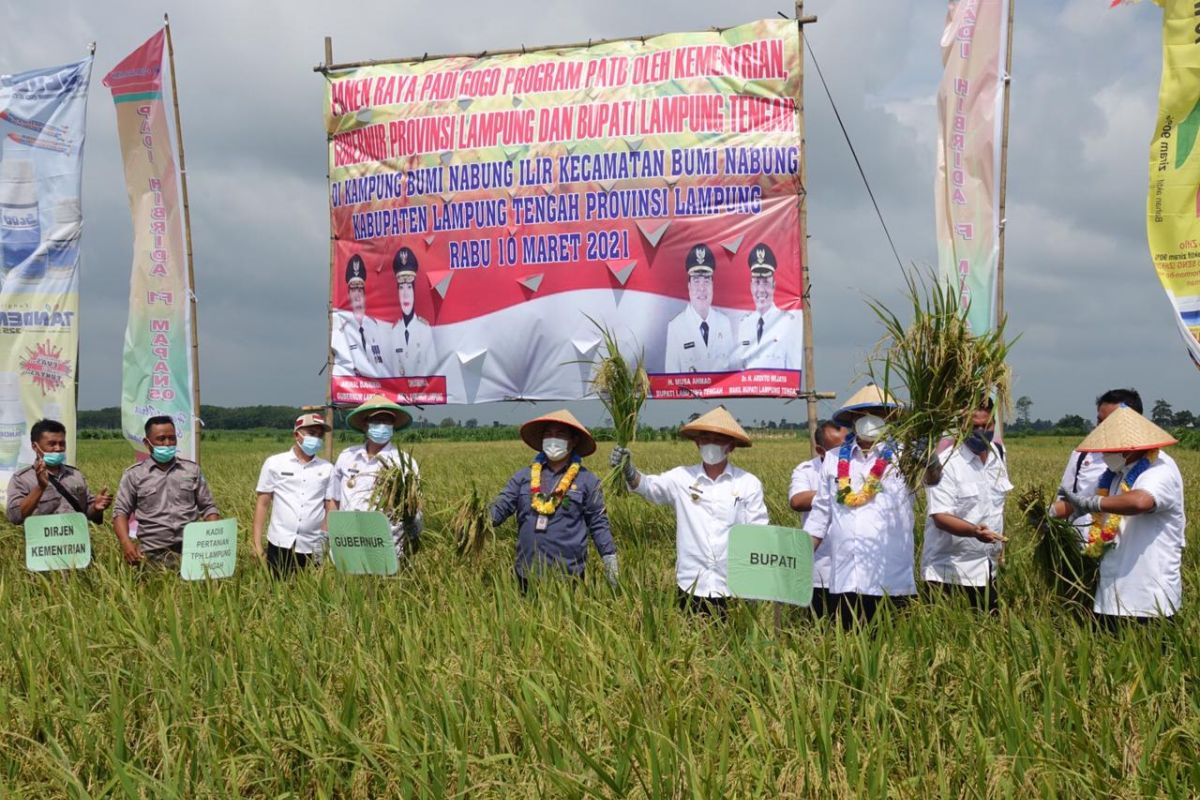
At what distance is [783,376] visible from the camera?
7938 millimetres

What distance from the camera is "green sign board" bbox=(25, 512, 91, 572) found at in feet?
18.6

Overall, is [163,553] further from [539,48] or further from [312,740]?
[539,48]

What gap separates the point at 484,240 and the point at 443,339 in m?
0.93

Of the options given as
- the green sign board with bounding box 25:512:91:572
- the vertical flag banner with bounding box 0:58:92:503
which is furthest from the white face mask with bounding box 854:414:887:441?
the vertical flag banner with bounding box 0:58:92:503

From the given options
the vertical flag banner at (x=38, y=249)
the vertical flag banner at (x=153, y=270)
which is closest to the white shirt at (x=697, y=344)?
the vertical flag banner at (x=153, y=270)

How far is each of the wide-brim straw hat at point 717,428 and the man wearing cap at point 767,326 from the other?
2.59 metres

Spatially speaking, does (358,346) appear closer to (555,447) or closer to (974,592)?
(555,447)

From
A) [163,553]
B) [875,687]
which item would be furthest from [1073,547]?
[163,553]

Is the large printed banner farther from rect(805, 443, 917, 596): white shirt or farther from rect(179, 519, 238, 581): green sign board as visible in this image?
rect(179, 519, 238, 581): green sign board

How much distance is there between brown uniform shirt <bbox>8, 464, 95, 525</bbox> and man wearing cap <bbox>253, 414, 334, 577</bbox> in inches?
44.1

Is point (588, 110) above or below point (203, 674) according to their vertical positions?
above

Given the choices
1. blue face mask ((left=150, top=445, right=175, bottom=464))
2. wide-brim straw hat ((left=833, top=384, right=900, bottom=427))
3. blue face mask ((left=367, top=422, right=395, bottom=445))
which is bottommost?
blue face mask ((left=150, top=445, right=175, bottom=464))

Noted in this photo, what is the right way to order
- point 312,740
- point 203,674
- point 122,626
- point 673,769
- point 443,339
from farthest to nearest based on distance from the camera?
point 443,339 < point 122,626 < point 203,674 < point 312,740 < point 673,769

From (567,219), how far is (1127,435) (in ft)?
16.1
